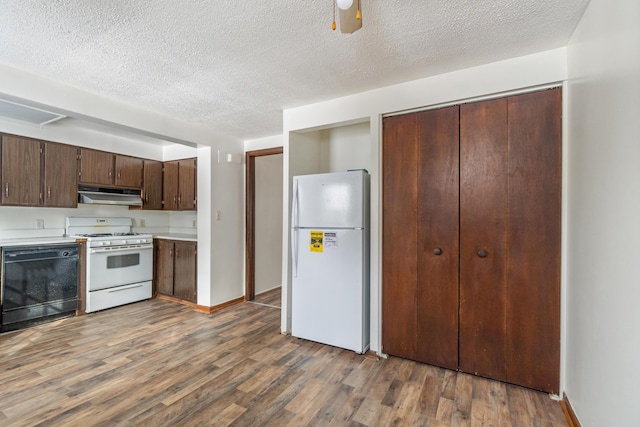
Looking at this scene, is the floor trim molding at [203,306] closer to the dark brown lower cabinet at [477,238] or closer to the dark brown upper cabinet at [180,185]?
the dark brown upper cabinet at [180,185]

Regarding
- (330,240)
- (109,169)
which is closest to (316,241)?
(330,240)

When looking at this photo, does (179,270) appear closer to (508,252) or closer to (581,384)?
(508,252)

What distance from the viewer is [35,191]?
3361 mm

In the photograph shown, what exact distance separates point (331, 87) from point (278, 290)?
333 cm

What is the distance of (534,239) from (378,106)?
5.17 feet

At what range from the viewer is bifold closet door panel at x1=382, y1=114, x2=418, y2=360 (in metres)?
2.45

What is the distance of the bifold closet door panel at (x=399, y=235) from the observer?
8.05ft

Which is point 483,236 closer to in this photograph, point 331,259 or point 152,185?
point 331,259

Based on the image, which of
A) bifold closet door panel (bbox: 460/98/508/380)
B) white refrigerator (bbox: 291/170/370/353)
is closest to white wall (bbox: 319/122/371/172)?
white refrigerator (bbox: 291/170/370/353)

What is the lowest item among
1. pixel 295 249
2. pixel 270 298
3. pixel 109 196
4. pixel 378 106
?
pixel 270 298

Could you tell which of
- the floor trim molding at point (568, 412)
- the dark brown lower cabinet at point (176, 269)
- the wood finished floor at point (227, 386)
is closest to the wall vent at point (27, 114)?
the dark brown lower cabinet at point (176, 269)

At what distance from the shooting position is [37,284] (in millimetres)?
3236

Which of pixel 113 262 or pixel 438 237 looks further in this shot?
pixel 113 262

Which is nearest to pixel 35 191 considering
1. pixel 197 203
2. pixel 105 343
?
pixel 197 203
